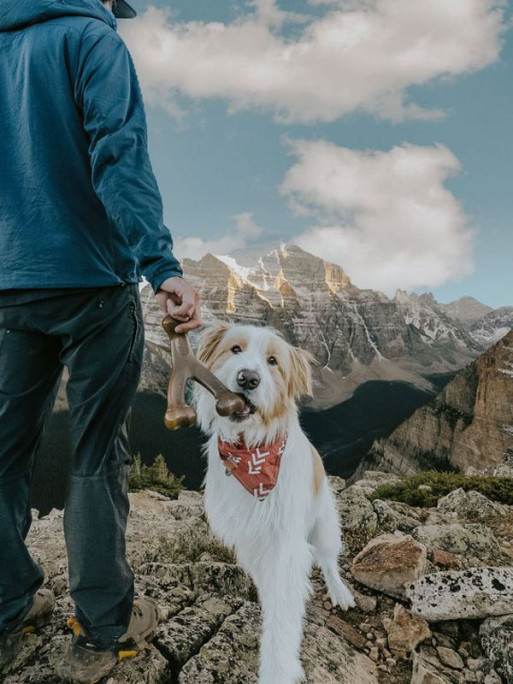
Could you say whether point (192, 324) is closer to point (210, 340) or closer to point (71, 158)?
point (71, 158)

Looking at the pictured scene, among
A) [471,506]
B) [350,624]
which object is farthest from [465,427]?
[350,624]

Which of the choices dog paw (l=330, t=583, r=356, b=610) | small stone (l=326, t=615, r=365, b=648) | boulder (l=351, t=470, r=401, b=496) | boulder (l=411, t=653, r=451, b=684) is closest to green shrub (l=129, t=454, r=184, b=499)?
boulder (l=351, t=470, r=401, b=496)

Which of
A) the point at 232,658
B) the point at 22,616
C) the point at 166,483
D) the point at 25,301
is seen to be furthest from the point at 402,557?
the point at 166,483

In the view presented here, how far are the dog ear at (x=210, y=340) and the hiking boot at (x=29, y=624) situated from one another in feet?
5.14

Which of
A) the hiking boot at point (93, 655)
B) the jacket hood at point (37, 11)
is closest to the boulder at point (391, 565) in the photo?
the hiking boot at point (93, 655)

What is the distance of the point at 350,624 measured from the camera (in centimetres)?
325

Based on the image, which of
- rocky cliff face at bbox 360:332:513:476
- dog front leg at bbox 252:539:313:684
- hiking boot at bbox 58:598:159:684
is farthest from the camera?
rocky cliff face at bbox 360:332:513:476

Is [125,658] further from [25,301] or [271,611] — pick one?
[25,301]

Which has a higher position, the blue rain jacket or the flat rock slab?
the blue rain jacket

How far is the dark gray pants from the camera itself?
6.48ft

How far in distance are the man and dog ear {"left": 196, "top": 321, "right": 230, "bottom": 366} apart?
0.91 metres

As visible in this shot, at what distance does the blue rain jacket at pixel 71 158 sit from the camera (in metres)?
1.84

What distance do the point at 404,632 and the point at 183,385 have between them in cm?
232

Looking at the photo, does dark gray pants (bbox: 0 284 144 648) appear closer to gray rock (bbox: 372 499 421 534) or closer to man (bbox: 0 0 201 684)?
man (bbox: 0 0 201 684)
